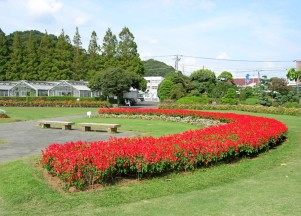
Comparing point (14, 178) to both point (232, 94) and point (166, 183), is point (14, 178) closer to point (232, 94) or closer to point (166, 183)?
point (166, 183)

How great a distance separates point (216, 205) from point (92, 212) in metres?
1.81

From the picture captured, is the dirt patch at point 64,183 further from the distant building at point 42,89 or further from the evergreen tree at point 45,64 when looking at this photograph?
the evergreen tree at point 45,64

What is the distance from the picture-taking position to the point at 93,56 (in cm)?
5984

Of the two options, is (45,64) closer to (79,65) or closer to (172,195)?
(79,65)

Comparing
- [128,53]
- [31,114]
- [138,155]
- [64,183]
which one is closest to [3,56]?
[128,53]

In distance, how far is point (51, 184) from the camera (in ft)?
19.3

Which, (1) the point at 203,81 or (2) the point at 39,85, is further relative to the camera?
(2) the point at 39,85

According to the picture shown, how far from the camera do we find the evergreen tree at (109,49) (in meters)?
56.5

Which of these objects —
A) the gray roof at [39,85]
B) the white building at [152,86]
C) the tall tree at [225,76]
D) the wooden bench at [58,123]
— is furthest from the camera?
the white building at [152,86]

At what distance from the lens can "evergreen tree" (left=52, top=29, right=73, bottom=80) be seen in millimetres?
59812

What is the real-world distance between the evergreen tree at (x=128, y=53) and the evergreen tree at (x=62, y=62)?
1084 centimetres

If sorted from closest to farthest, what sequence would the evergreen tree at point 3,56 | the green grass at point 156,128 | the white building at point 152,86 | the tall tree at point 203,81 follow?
the green grass at point 156,128 → the tall tree at point 203,81 → the evergreen tree at point 3,56 → the white building at point 152,86

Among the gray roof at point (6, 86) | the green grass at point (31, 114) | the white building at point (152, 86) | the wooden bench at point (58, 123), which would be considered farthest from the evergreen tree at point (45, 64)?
the wooden bench at point (58, 123)

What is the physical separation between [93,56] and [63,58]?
5621 mm
